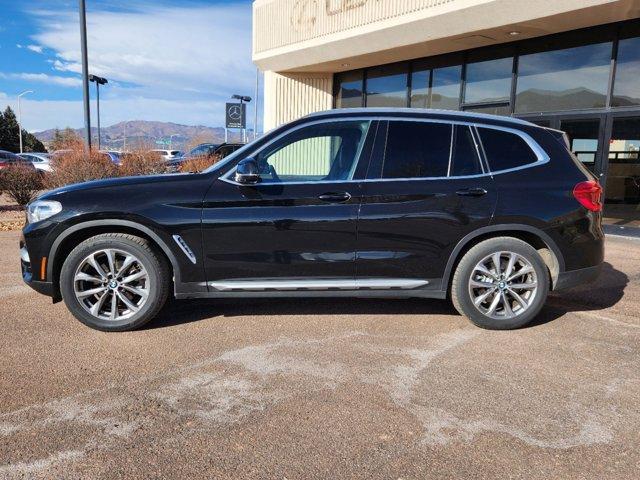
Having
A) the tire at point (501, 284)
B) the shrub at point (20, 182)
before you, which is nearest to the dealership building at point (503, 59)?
the tire at point (501, 284)

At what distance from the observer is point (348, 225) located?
13.6 feet

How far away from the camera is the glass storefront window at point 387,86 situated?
1351cm

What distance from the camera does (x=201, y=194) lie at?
4.12 metres

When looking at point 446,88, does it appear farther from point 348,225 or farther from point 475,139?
point 348,225

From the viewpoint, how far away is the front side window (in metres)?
4.30

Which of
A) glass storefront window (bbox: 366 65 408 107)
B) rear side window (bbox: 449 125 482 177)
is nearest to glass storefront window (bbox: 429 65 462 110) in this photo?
glass storefront window (bbox: 366 65 408 107)

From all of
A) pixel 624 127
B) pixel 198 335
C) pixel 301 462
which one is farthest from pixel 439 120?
pixel 624 127

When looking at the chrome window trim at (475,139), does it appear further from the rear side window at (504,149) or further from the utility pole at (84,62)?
the utility pole at (84,62)

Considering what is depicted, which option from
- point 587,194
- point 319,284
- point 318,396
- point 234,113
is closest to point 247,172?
point 319,284

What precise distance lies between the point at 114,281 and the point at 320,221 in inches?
67.4

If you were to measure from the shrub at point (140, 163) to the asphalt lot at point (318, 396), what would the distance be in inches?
284

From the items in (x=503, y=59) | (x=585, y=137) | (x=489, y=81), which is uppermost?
(x=503, y=59)

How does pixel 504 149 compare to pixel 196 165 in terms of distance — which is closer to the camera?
pixel 504 149

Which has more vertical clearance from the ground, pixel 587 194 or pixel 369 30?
pixel 369 30
